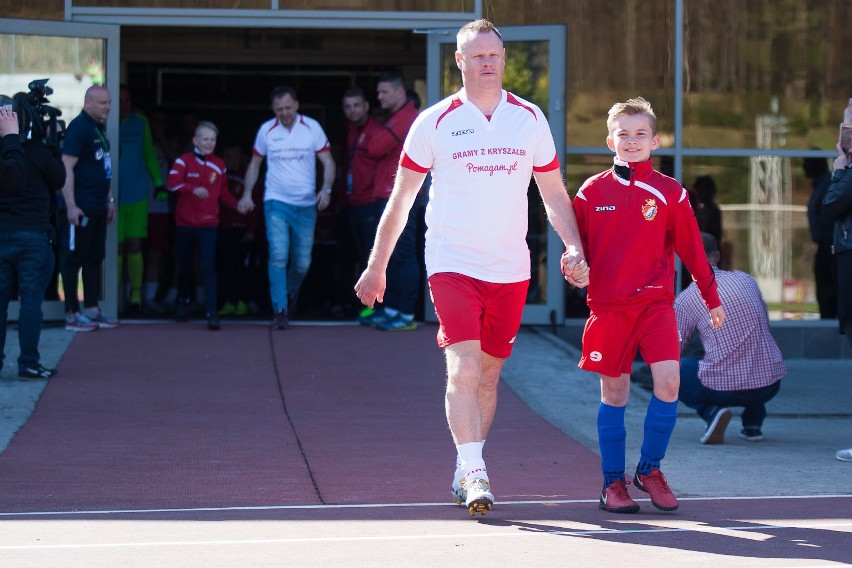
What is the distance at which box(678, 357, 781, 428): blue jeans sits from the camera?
27.6 feet

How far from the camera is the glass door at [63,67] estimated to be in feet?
38.4

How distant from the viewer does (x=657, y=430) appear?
610cm

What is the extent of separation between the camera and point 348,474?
7070 millimetres

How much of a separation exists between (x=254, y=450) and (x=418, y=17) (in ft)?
19.1

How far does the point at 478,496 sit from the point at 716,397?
3104 millimetres

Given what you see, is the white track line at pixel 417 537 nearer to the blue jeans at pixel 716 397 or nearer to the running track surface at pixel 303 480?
the running track surface at pixel 303 480

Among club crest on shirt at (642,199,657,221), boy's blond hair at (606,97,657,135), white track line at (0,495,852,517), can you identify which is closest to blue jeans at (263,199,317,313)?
white track line at (0,495,852,517)

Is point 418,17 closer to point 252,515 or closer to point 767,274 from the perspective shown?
point 767,274

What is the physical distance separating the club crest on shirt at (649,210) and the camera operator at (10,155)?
4.45 metres

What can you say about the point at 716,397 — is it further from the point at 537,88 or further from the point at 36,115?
the point at 36,115

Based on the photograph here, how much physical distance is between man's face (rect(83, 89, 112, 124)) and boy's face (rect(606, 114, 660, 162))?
5.92 m

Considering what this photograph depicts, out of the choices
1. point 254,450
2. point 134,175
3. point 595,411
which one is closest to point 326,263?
point 134,175

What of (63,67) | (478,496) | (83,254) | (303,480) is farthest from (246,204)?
(478,496)

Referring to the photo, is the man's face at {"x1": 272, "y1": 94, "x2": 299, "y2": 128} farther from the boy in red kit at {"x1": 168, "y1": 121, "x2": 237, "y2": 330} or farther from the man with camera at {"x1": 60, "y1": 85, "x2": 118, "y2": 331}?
the man with camera at {"x1": 60, "y1": 85, "x2": 118, "y2": 331}
